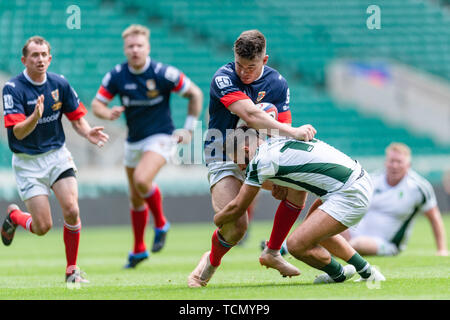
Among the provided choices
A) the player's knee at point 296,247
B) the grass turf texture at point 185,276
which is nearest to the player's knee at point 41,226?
the grass turf texture at point 185,276

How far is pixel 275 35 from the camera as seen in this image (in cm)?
2092

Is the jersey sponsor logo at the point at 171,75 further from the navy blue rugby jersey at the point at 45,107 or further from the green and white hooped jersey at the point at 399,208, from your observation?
the green and white hooped jersey at the point at 399,208

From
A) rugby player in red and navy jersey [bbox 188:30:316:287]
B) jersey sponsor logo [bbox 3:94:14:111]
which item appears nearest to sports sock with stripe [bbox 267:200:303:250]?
rugby player in red and navy jersey [bbox 188:30:316:287]

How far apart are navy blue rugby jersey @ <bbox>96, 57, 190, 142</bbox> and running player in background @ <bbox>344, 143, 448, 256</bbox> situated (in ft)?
8.27

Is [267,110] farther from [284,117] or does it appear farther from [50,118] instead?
[50,118]

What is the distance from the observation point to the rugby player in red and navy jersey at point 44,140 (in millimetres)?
6590

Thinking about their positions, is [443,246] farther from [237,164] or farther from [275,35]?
[275,35]

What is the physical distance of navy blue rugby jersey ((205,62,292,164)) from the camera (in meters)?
6.00

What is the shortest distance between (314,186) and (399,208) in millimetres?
3900

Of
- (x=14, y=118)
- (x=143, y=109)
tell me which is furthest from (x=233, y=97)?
(x=143, y=109)

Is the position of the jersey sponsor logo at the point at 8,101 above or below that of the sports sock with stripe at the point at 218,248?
above

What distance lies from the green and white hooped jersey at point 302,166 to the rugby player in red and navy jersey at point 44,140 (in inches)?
71.8

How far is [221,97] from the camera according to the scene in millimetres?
5922
